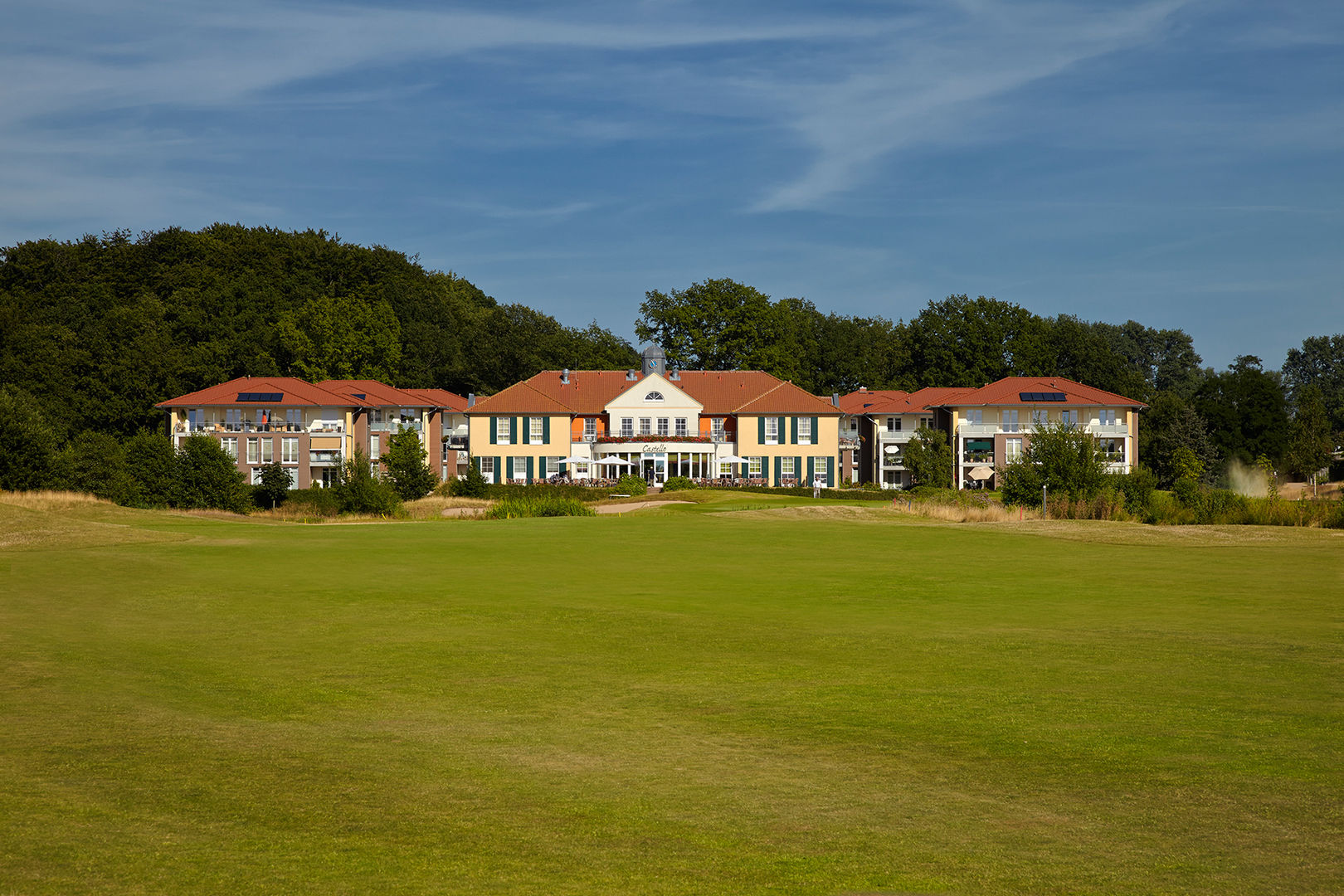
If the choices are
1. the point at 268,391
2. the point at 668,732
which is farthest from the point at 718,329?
the point at 668,732

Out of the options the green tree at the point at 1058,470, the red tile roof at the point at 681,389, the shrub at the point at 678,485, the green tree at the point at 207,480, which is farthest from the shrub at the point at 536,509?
the red tile roof at the point at 681,389

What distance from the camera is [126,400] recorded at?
86500mm

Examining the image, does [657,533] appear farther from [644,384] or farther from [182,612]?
[644,384]

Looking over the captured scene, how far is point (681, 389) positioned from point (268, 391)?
2750 cm

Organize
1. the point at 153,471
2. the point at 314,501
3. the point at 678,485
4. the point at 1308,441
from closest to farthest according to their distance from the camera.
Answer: the point at 153,471 → the point at 314,501 → the point at 678,485 → the point at 1308,441

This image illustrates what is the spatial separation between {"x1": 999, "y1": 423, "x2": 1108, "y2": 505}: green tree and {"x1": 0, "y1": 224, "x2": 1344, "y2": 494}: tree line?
126ft

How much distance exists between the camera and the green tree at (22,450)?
5203 centimetres

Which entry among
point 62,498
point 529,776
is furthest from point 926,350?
point 529,776

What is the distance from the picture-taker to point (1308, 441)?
8606 cm

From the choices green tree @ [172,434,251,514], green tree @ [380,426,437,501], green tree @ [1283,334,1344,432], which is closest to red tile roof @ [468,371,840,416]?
green tree @ [380,426,437,501]

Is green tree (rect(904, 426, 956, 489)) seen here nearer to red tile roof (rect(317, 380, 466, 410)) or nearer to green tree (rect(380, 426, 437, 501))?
green tree (rect(380, 426, 437, 501))

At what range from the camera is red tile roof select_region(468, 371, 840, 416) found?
275ft

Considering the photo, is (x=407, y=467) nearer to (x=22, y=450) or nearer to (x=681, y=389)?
(x=22, y=450)

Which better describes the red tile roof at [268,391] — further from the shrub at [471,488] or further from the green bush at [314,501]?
the shrub at [471,488]
